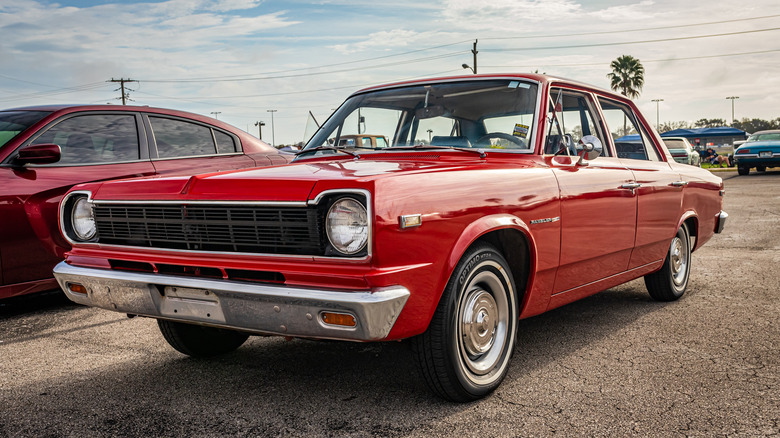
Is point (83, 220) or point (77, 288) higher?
point (83, 220)

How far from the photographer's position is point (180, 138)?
645 centimetres

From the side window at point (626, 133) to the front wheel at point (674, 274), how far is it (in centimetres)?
70

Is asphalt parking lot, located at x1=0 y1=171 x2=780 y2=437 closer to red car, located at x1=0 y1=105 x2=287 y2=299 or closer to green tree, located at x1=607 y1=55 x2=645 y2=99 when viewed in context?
red car, located at x1=0 y1=105 x2=287 y2=299

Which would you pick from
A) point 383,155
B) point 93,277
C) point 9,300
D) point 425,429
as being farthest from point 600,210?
point 9,300

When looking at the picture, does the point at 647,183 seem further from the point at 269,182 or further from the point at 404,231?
the point at 269,182

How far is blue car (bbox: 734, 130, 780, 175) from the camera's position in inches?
957

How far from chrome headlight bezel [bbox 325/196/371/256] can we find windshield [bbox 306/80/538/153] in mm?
1455

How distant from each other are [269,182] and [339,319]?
0.65 metres

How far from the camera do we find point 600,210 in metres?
4.24

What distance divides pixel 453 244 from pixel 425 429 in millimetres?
784

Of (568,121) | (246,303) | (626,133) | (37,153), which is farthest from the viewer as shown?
(626,133)

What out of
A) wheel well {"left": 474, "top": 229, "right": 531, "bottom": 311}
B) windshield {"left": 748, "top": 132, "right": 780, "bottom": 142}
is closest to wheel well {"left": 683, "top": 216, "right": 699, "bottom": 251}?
wheel well {"left": 474, "top": 229, "right": 531, "bottom": 311}

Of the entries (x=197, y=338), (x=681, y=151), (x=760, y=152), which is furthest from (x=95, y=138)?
(x=760, y=152)

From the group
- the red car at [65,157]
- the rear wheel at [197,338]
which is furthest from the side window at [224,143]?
the rear wheel at [197,338]
